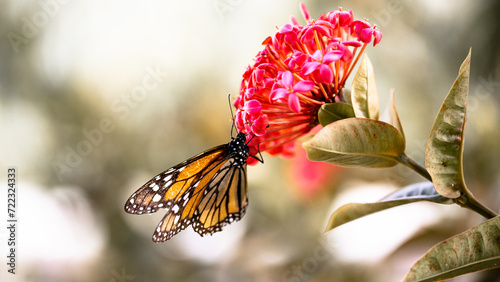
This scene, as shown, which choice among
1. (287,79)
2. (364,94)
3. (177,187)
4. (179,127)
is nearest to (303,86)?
(287,79)

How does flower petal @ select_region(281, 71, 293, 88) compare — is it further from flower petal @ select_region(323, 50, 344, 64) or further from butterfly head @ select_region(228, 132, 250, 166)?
butterfly head @ select_region(228, 132, 250, 166)

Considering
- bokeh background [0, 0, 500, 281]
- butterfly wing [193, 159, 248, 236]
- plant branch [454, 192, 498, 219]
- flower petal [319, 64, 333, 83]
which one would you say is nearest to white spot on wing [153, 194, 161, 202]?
butterfly wing [193, 159, 248, 236]

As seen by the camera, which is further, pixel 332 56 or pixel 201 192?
pixel 201 192

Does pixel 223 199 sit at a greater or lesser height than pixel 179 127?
lesser

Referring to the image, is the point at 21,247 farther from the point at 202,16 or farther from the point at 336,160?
the point at 336,160

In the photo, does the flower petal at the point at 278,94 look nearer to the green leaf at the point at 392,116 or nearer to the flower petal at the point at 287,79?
the flower petal at the point at 287,79

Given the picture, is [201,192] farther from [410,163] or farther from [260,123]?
[410,163]
